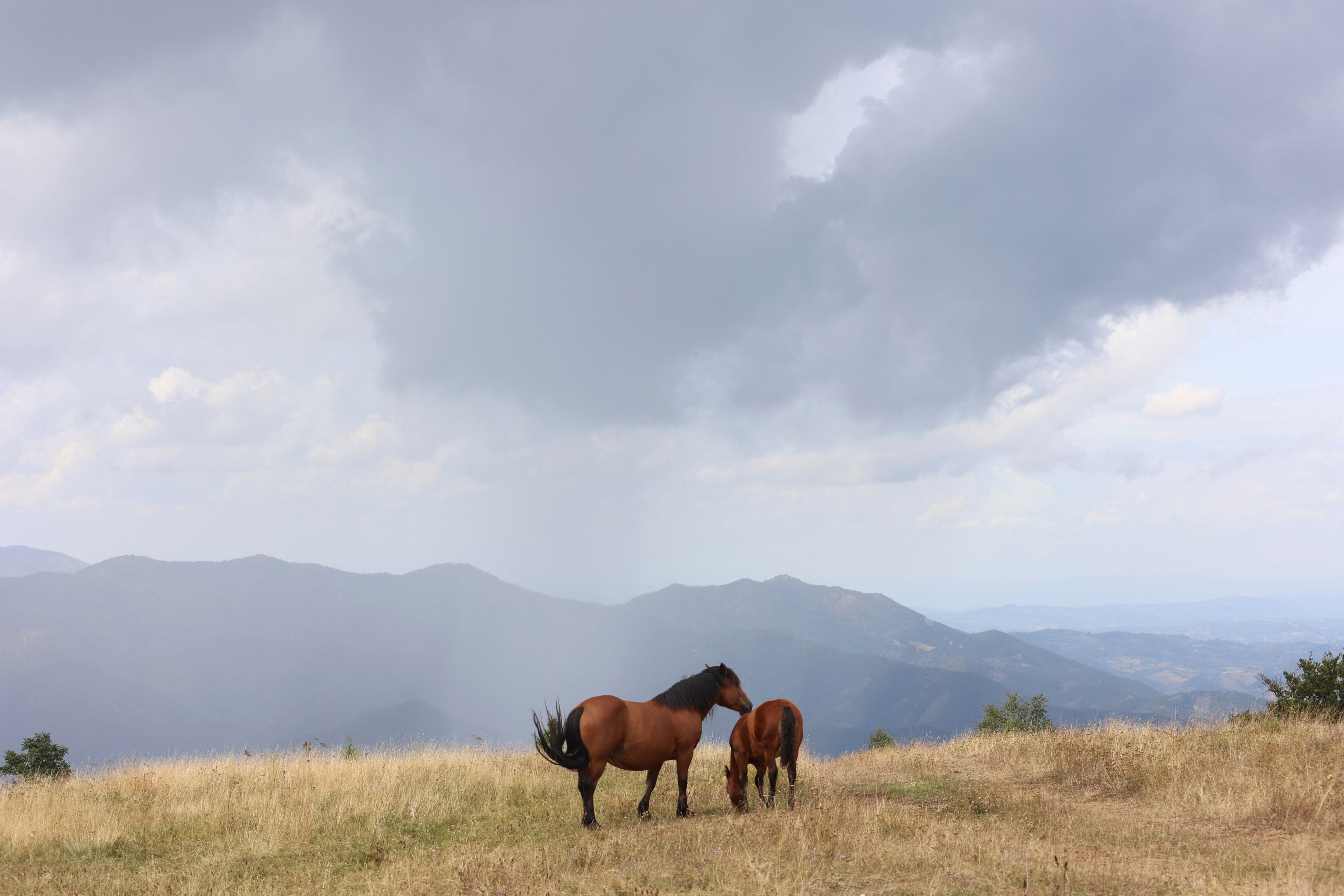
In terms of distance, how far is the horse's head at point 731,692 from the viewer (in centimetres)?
1145

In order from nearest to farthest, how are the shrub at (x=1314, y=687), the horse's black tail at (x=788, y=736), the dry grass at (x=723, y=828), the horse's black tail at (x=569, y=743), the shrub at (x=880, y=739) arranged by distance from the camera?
the dry grass at (x=723, y=828)
the horse's black tail at (x=569, y=743)
the horse's black tail at (x=788, y=736)
the shrub at (x=1314, y=687)
the shrub at (x=880, y=739)

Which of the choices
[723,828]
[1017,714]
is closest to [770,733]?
[723,828]

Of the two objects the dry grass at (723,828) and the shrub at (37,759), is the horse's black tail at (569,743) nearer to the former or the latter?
the dry grass at (723,828)

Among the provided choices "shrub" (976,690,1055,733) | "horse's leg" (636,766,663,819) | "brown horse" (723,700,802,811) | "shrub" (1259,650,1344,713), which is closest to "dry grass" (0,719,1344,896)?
"horse's leg" (636,766,663,819)

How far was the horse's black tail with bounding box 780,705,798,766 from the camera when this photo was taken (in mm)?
11070

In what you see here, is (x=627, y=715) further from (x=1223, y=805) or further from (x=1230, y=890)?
(x=1223, y=805)

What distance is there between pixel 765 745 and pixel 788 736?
0.40 meters

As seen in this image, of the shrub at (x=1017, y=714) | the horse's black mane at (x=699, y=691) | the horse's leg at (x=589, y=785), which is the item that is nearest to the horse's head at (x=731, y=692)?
the horse's black mane at (x=699, y=691)

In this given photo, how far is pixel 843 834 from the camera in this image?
8945 mm

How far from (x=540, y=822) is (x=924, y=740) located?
574 inches

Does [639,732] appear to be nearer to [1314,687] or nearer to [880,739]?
[1314,687]

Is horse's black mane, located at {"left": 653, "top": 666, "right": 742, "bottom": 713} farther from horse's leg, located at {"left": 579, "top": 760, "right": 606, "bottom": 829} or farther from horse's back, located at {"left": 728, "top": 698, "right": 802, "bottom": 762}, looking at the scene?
horse's leg, located at {"left": 579, "top": 760, "right": 606, "bottom": 829}

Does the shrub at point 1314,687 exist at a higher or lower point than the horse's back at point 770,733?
lower

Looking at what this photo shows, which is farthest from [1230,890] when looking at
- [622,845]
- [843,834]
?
[622,845]
